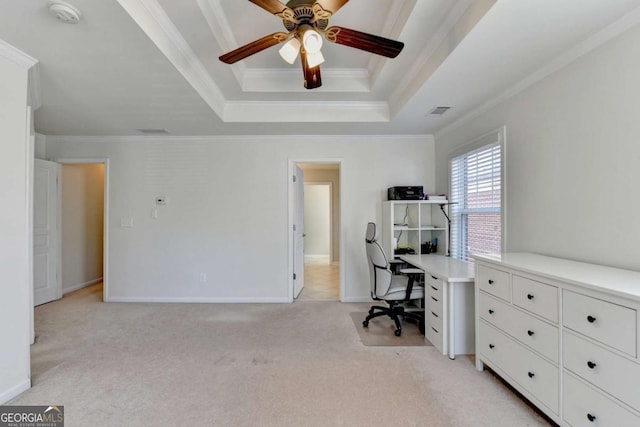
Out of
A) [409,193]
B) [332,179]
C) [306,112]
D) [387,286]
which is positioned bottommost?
[387,286]

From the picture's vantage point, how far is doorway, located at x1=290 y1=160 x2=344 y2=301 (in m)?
4.27

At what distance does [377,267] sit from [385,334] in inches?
26.3

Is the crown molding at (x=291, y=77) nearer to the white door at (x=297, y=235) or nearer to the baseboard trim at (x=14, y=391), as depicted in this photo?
the white door at (x=297, y=235)

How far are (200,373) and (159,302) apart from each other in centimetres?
220

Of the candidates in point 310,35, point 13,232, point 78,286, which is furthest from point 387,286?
point 78,286

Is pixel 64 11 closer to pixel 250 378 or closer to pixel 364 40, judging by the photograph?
pixel 364 40

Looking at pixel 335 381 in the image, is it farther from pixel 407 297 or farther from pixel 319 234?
pixel 319 234

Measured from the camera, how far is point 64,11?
1545mm

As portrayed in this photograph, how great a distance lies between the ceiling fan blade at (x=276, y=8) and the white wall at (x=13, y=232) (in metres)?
1.73

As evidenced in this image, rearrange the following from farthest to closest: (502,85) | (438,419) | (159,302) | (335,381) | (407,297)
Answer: (159,302)
(407,297)
(502,85)
(335,381)
(438,419)

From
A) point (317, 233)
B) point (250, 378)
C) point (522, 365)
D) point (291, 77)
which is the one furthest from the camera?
point (317, 233)

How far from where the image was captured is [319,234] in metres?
7.91

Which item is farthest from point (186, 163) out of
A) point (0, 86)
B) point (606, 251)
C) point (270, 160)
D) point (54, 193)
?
point (606, 251)

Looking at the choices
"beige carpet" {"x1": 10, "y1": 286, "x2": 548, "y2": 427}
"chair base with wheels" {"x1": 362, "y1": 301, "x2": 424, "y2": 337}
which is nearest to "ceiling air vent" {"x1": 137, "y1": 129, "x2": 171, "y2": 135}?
"beige carpet" {"x1": 10, "y1": 286, "x2": 548, "y2": 427}
